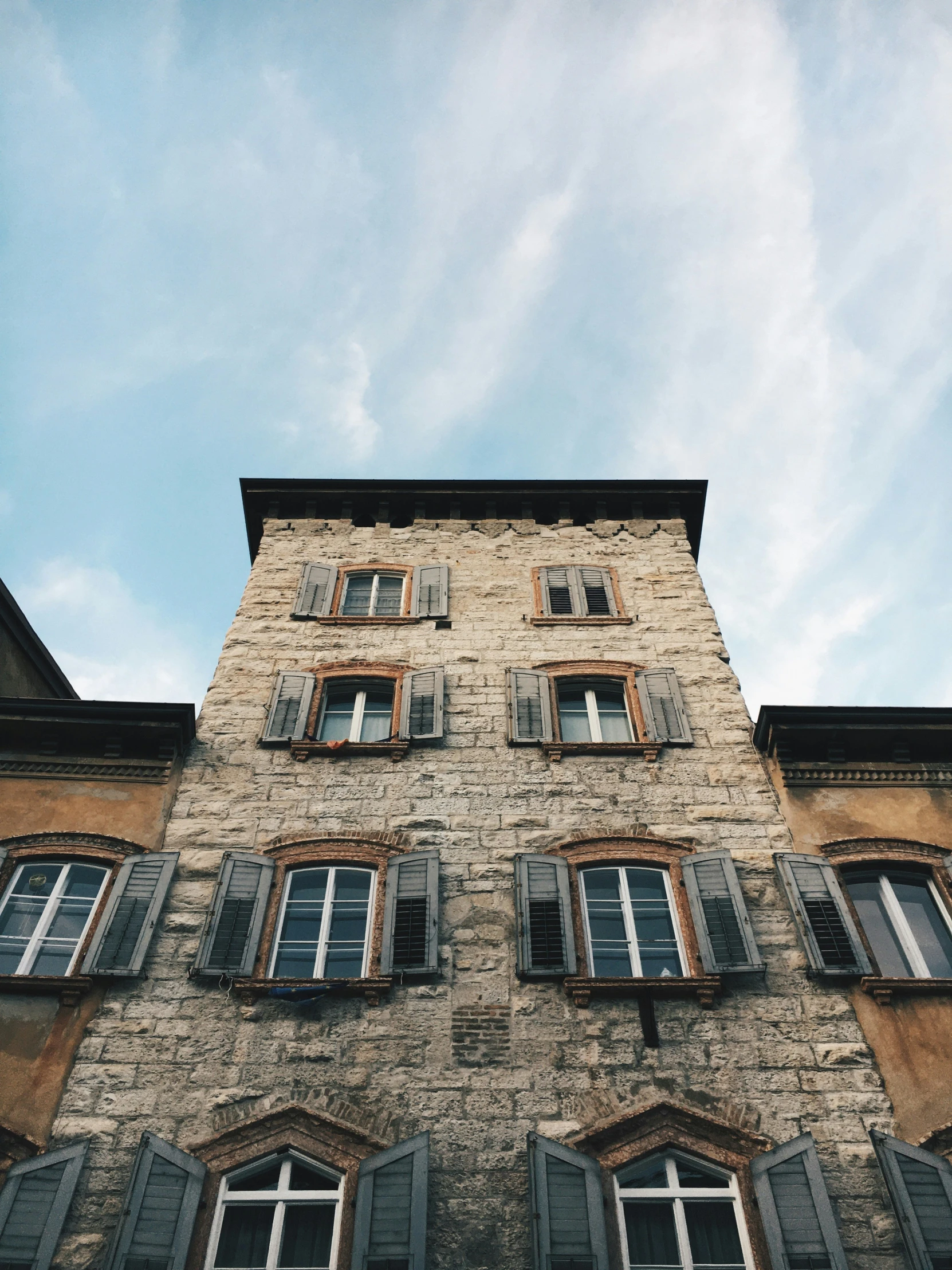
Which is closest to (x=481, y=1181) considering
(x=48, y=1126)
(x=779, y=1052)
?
(x=779, y=1052)

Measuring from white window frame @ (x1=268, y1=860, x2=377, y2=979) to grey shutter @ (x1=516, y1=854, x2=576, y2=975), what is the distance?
162cm

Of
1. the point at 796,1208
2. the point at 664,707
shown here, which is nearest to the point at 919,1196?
the point at 796,1208

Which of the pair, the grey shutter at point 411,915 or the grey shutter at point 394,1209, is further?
the grey shutter at point 411,915

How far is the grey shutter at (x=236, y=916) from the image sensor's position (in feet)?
32.0

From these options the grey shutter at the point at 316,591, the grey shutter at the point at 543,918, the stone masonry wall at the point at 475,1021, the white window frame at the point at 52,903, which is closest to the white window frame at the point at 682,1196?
the stone masonry wall at the point at 475,1021

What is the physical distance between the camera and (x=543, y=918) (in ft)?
33.5

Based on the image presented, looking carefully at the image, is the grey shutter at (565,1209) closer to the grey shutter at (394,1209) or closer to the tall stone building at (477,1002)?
the tall stone building at (477,1002)

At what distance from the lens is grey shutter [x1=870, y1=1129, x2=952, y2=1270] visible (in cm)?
756

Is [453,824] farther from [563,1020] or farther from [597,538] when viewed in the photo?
[597,538]

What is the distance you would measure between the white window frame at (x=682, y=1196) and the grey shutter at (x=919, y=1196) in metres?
1.27

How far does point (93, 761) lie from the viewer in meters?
12.1

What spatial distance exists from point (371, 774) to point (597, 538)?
8.13 metres

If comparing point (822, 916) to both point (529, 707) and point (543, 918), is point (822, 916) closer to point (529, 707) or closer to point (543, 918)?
point (543, 918)

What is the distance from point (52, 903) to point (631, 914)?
256 inches
